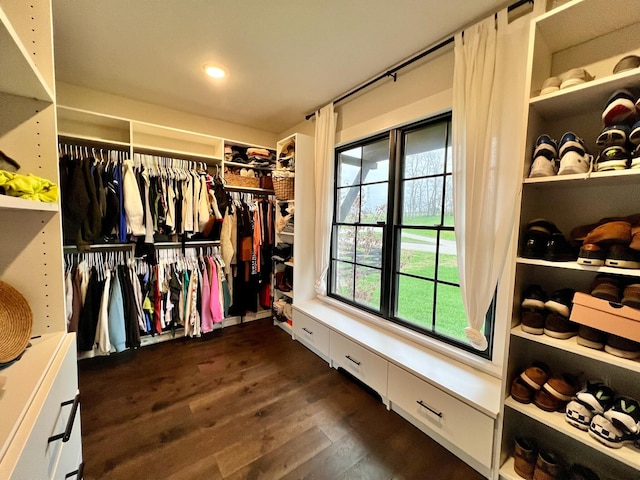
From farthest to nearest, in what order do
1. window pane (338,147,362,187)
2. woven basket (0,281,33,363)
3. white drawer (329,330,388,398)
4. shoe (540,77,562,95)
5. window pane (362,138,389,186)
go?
window pane (338,147,362,187) → window pane (362,138,389,186) → white drawer (329,330,388,398) → shoe (540,77,562,95) → woven basket (0,281,33,363)

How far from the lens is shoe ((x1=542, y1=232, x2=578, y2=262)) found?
1.11m

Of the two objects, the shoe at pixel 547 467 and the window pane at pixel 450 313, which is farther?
the window pane at pixel 450 313

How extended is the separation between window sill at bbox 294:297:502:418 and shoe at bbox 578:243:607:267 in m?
0.76

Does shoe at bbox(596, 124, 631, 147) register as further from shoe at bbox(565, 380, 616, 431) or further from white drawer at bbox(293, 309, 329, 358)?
white drawer at bbox(293, 309, 329, 358)

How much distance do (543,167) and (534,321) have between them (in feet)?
2.22

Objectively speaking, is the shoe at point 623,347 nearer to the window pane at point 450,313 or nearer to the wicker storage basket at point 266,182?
the window pane at point 450,313

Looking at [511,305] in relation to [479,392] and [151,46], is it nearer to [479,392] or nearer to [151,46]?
[479,392]

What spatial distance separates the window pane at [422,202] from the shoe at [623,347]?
1.09 metres

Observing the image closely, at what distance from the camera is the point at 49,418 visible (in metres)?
0.68

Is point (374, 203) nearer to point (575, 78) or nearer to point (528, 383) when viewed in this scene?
point (575, 78)

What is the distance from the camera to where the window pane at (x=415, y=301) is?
2.00 meters

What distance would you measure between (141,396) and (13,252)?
5.02ft

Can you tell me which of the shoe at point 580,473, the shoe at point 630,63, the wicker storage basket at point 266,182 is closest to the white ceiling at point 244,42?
the shoe at point 630,63

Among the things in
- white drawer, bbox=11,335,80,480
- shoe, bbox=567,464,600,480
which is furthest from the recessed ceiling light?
shoe, bbox=567,464,600,480
